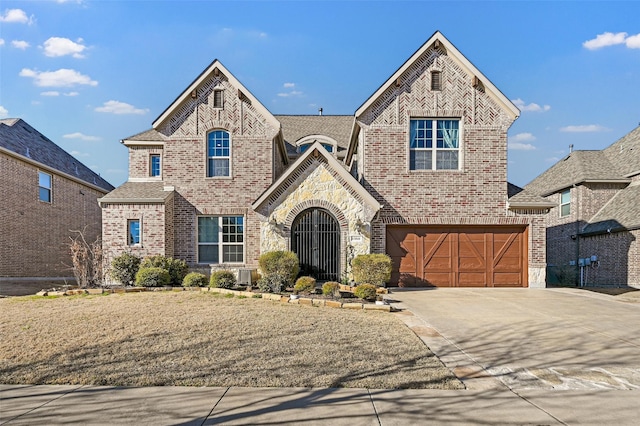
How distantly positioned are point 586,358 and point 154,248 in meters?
14.0

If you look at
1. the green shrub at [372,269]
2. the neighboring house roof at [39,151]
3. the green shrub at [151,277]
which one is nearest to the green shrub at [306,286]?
the green shrub at [372,269]

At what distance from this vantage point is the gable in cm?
1681

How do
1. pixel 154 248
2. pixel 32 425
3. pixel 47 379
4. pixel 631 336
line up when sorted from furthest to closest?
pixel 154 248, pixel 631 336, pixel 47 379, pixel 32 425

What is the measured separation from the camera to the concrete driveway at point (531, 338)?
19.7 ft

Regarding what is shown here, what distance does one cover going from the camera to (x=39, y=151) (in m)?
21.1

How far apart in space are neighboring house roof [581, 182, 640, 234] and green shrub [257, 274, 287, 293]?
1435cm

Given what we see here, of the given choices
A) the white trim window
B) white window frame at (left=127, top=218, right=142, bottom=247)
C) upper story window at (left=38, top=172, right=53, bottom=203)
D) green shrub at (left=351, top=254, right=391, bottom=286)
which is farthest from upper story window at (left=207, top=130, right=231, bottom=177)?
upper story window at (left=38, top=172, right=53, bottom=203)

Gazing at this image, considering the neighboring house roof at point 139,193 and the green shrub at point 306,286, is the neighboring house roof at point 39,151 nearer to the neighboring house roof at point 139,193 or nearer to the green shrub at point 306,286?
the neighboring house roof at point 139,193

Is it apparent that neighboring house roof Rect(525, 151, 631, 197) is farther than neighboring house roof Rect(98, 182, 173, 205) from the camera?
Yes

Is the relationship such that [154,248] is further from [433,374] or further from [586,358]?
[586,358]

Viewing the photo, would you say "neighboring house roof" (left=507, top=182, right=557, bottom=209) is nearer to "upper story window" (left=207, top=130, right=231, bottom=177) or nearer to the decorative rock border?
the decorative rock border

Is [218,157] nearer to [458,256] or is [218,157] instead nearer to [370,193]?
[370,193]

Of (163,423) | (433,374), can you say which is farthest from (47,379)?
(433,374)

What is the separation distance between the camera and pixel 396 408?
4.84 m
